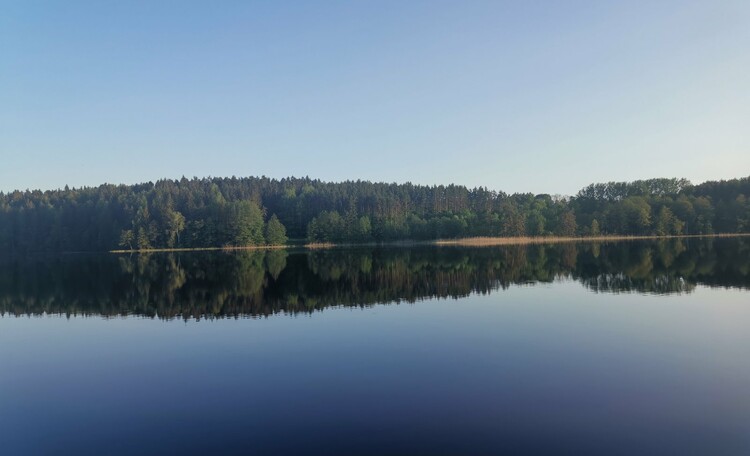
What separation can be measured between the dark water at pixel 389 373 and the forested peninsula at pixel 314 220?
7660cm

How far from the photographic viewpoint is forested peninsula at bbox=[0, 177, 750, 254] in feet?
340

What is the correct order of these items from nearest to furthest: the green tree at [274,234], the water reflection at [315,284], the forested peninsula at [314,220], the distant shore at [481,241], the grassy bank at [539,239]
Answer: the water reflection at [315,284], the grassy bank at [539,239], the distant shore at [481,241], the forested peninsula at [314,220], the green tree at [274,234]

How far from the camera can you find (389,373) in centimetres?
1349

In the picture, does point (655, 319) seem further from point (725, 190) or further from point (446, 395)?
point (725, 190)

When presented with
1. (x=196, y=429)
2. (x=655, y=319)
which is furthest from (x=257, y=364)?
(x=655, y=319)

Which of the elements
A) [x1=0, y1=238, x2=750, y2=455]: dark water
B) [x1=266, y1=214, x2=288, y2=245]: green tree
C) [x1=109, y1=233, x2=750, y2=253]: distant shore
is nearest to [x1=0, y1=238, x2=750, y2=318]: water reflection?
[x1=0, y1=238, x2=750, y2=455]: dark water

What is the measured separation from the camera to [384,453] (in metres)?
8.85

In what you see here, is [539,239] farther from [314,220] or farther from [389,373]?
[389,373]

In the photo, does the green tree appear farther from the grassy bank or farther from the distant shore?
the grassy bank

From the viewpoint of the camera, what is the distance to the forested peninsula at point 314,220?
104 meters

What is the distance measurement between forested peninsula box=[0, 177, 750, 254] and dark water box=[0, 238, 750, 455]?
7660 centimetres

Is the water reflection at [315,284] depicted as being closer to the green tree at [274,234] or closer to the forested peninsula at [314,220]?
the forested peninsula at [314,220]

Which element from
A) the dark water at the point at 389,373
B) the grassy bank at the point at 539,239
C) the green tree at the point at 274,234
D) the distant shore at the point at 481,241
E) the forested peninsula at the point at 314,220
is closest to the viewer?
the dark water at the point at 389,373

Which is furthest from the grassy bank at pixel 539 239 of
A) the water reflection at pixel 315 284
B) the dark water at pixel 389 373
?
the dark water at pixel 389 373
